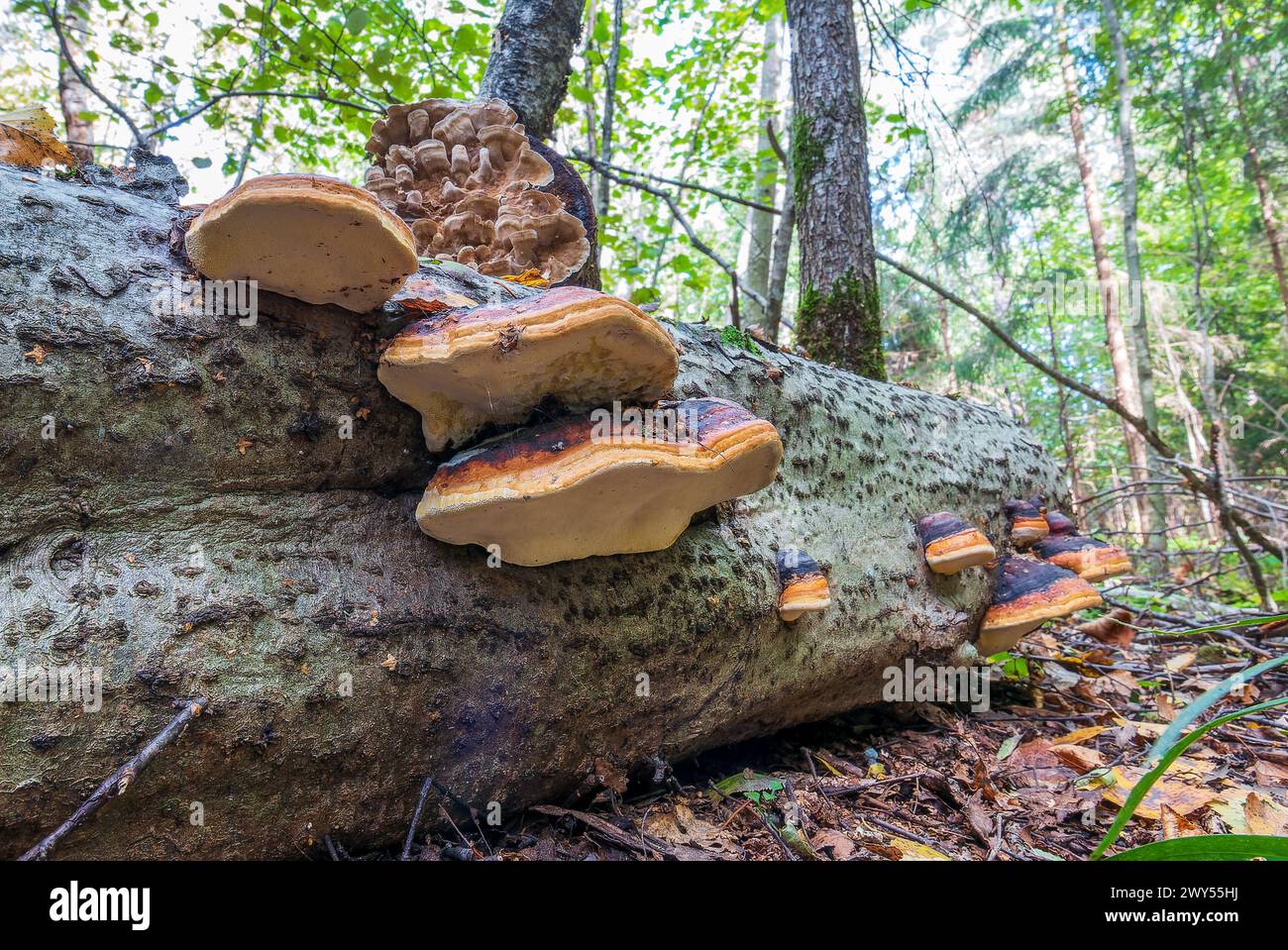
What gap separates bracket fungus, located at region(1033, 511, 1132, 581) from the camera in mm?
3168

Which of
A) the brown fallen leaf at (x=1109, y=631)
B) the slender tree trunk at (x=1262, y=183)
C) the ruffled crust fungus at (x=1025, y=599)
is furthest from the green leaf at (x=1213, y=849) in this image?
the slender tree trunk at (x=1262, y=183)

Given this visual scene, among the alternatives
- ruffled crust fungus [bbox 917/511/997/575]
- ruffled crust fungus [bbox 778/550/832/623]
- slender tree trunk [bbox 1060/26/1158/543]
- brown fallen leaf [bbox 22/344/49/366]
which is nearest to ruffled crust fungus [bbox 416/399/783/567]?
ruffled crust fungus [bbox 778/550/832/623]

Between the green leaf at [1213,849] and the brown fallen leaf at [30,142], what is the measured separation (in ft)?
10.4

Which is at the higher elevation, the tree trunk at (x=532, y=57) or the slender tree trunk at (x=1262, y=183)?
the slender tree trunk at (x=1262, y=183)

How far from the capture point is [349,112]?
5.85 meters

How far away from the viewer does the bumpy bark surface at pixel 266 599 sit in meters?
1.34

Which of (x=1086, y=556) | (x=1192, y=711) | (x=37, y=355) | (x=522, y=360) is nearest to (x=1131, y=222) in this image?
(x=1086, y=556)

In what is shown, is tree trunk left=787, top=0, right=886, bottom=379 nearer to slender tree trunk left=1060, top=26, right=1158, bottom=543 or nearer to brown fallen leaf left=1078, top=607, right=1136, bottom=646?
brown fallen leaf left=1078, top=607, right=1136, bottom=646

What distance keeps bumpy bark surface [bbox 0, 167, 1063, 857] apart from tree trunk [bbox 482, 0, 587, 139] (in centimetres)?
230

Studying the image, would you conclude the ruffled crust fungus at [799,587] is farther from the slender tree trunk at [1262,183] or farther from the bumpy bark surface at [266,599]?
the slender tree trunk at [1262,183]

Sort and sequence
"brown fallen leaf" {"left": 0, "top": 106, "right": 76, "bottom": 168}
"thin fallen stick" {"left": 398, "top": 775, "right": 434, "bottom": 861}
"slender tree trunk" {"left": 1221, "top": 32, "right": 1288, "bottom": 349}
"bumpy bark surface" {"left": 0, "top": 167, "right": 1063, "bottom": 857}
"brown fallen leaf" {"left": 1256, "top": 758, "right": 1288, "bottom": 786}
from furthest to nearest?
"slender tree trunk" {"left": 1221, "top": 32, "right": 1288, "bottom": 349}, "brown fallen leaf" {"left": 1256, "top": 758, "right": 1288, "bottom": 786}, "brown fallen leaf" {"left": 0, "top": 106, "right": 76, "bottom": 168}, "thin fallen stick" {"left": 398, "top": 775, "right": 434, "bottom": 861}, "bumpy bark surface" {"left": 0, "top": 167, "right": 1063, "bottom": 857}

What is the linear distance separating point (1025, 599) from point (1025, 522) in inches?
28.9

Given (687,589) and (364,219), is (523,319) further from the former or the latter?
(687,589)
